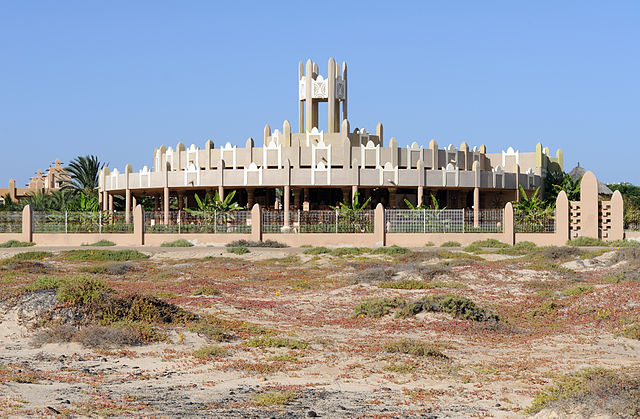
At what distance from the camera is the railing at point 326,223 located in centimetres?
4153

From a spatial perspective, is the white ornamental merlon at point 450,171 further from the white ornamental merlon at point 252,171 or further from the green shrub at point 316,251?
the green shrub at point 316,251

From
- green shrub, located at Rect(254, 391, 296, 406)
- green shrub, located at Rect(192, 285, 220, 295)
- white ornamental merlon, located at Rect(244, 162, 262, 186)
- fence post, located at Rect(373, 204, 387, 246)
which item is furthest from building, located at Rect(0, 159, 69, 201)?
green shrub, located at Rect(254, 391, 296, 406)

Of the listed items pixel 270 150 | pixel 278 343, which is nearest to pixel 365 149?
pixel 270 150

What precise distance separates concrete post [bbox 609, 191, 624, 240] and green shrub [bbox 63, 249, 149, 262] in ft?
80.5

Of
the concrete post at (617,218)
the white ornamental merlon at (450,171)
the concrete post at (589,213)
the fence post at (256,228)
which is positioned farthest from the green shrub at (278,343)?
the white ornamental merlon at (450,171)

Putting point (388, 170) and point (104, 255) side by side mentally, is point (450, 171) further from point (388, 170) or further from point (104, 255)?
point (104, 255)

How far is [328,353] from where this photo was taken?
1278cm

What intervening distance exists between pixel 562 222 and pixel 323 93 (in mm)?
23711

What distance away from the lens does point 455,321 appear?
640 inches

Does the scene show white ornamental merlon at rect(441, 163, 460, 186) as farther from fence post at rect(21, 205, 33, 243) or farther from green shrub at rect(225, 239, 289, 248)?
fence post at rect(21, 205, 33, 243)

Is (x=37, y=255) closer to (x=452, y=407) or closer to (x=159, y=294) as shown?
(x=159, y=294)

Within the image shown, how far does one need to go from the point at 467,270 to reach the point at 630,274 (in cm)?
528

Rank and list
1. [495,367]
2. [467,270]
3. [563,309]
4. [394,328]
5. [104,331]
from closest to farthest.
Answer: [495,367], [104,331], [394,328], [563,309], [467,270]

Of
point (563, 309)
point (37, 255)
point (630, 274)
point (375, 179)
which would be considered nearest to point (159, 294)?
point (563, 309)
